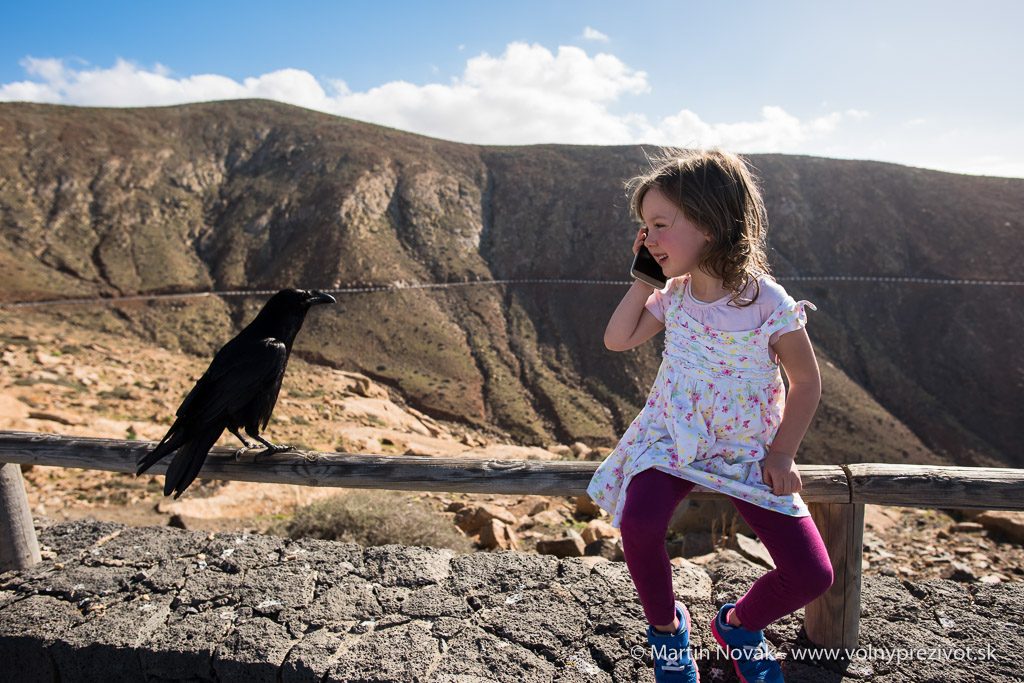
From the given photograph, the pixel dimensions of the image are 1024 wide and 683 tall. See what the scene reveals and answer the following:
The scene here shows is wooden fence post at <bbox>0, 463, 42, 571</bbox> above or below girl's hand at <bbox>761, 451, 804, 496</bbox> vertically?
below

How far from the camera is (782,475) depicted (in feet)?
6.62

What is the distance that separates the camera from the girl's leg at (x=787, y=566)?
197 cm

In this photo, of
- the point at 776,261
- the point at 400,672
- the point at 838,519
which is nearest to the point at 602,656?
the point at 400,672

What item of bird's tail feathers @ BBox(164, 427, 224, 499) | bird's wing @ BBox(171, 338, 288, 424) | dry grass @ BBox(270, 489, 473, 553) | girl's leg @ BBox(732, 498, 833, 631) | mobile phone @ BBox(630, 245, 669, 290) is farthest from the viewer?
dry grass @ BBox(270, 489, 473, 553)

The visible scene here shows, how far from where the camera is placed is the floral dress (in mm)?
2059

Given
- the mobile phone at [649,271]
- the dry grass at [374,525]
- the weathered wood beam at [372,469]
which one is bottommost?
the dry grass at [374,525]

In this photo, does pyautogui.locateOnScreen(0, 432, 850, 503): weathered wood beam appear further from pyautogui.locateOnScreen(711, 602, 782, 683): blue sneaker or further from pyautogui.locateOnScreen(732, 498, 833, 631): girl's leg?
pyautogui.locateOnScreen(711, 602, 782, 683): blue sneaker

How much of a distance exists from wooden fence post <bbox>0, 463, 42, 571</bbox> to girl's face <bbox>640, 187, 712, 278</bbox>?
12.0 feet

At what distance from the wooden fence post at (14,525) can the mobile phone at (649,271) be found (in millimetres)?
3544

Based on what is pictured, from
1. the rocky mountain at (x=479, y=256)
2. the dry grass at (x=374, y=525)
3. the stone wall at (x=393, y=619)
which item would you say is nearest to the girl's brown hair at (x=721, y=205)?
the stone wall at (x=393, y=619)

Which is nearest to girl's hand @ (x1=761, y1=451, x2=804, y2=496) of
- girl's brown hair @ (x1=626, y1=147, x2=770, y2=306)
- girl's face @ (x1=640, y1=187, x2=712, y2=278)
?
girl's brown hair @ (x1=626, y1=147, x2=770, y2=306)

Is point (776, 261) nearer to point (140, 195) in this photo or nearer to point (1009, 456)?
point (1009, 456)

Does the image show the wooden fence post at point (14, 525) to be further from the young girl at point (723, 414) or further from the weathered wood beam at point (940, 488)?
the weathered wood beam at point (940, 488)

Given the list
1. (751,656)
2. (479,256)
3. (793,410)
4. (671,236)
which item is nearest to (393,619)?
(751,656)
